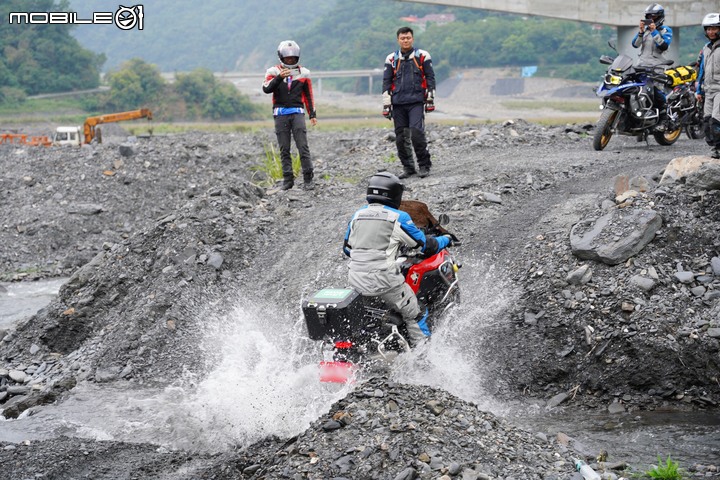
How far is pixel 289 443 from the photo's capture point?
7477 mm

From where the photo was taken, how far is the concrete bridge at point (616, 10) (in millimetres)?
27453

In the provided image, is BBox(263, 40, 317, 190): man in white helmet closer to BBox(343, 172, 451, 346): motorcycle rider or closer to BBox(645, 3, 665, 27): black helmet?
BBox(343, 172, 451, 346): motorcycle rider

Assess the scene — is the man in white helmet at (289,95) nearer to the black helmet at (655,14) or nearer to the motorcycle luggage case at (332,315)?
the black helmet at (655,14)

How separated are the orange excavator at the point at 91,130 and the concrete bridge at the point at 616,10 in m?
10.4

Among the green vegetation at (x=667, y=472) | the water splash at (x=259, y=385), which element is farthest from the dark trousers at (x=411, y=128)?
the green vegetation at (x=667, y=472)

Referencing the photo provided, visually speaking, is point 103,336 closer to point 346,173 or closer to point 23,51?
point 346,173

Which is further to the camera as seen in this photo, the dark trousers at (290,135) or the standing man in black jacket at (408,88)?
the dark trousers at (290,135)

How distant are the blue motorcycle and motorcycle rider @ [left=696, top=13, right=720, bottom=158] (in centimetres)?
241

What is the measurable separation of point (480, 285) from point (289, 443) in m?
3.86

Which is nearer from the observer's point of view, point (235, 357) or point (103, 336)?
point (235, 357)

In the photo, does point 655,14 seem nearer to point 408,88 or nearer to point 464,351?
A: point 408,88

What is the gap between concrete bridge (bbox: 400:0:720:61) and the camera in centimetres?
2745

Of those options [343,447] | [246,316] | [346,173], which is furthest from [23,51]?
[343,447]

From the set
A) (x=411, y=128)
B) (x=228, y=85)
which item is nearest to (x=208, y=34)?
(x=228, y=85)
